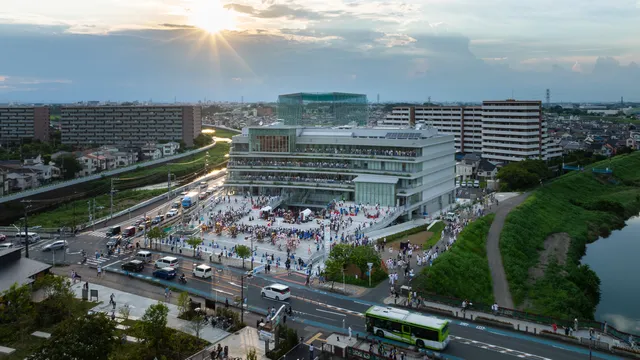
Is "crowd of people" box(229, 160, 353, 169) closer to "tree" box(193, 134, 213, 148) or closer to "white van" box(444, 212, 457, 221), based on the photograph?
"white van" box(444, 212, 457, 221)

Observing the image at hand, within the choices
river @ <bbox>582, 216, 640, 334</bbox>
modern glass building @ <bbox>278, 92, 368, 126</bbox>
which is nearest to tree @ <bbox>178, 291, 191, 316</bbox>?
river @ <bbox>582, 216, 640, 334</bbox>

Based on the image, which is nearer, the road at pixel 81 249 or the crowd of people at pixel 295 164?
the road at pixel 81 249

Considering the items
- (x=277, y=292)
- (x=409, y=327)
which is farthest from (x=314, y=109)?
(x=409, y=327)

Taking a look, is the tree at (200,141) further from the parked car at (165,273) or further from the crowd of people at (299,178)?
the parked car at (165,273)

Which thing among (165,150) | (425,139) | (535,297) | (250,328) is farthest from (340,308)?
(165,150)

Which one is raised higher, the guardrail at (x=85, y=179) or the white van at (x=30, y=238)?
the guardrail at (x=85, y=179)

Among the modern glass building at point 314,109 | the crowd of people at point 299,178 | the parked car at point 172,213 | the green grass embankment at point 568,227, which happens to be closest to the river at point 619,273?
the green grass embankment at point 568,227

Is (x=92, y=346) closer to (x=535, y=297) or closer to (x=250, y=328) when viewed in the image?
(x=250, y=328)
